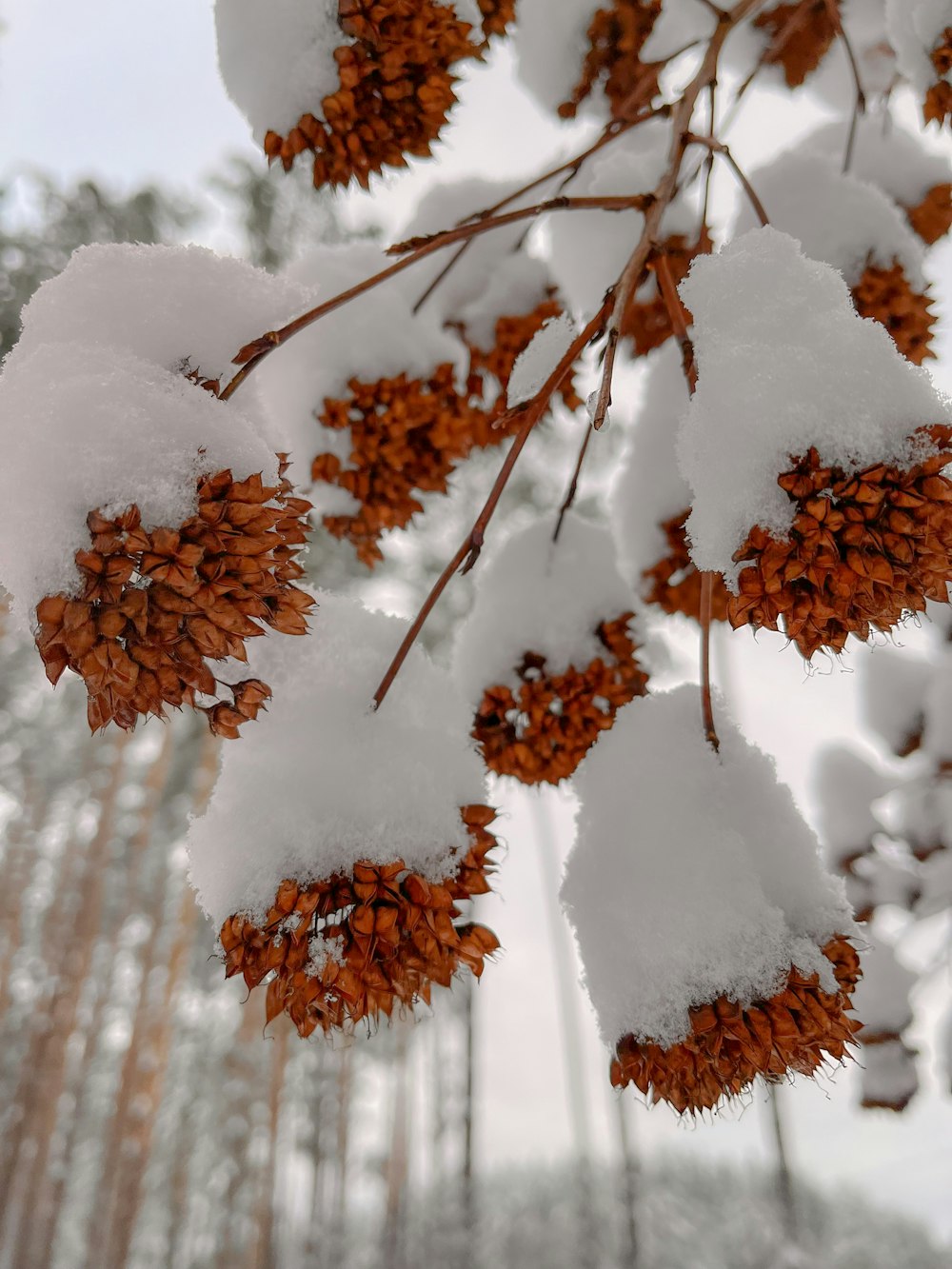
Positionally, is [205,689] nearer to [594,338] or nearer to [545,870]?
[594,338]

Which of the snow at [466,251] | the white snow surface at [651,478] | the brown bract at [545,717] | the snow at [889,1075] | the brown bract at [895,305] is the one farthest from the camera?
the snow at [889,1075]

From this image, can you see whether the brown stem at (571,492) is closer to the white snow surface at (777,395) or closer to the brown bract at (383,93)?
the white snow surface at (777,395)

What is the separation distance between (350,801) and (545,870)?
1029 cm

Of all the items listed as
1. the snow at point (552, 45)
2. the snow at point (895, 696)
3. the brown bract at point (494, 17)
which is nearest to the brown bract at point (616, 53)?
the snow at point (552, 45)

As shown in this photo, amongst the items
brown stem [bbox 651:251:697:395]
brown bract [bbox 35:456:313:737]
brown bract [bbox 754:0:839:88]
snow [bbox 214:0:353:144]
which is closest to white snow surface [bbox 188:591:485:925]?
brown bract [bbox 35:456:313:737]

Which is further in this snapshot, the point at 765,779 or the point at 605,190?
the point at 605,190

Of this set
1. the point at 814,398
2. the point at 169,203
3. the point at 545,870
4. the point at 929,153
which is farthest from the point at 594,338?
the point at 545,870

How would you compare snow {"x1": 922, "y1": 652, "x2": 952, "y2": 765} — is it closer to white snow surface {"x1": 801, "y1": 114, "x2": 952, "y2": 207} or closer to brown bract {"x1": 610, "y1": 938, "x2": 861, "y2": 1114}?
white snow surface {"x1": 801, "y1": 114, "x2": 952, "y2": 207}

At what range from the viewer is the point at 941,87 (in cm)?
106

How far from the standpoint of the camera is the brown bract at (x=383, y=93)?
95 cm

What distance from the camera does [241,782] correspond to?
73 cm

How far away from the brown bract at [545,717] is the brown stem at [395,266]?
45 centimetres

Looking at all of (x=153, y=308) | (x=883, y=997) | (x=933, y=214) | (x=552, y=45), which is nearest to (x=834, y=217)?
(x=933, y=214)

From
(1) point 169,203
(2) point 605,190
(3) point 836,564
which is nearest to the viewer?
(3) point 836,564
